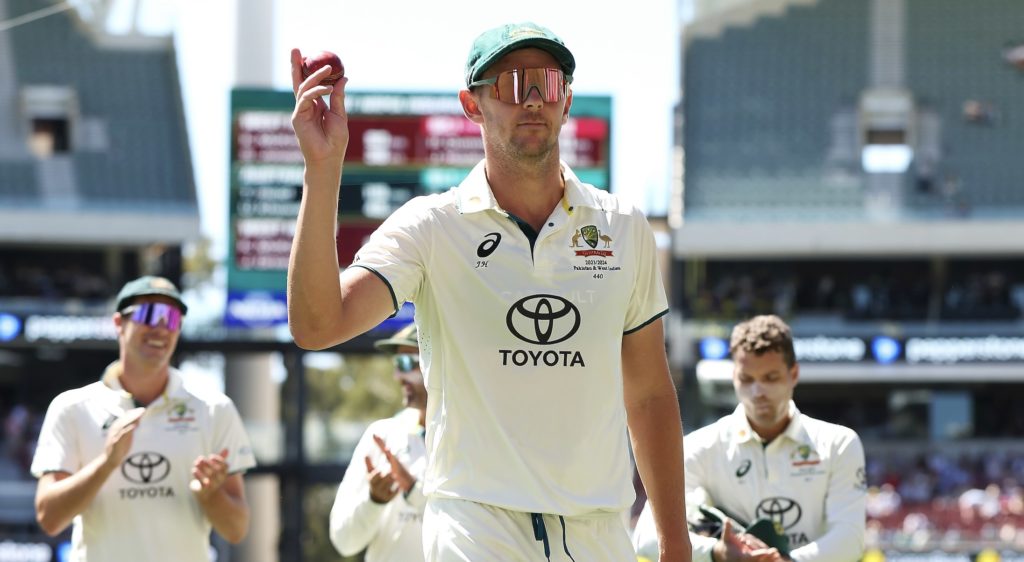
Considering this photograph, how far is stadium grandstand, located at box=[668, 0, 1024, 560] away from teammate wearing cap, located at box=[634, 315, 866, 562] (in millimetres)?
18266

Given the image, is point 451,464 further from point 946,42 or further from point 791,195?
point 946,42

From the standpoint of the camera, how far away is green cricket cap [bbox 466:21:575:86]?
9.66 feet

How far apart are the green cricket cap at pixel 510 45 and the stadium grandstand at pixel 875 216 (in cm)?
2015

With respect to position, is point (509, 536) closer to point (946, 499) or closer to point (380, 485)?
point (380, 485)

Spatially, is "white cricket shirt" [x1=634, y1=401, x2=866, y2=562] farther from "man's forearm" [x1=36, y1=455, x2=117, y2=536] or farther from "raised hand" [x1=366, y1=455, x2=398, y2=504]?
"man's forearm" [x1=36, y1=455, x2=117, y2=536]

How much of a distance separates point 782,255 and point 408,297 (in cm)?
2574

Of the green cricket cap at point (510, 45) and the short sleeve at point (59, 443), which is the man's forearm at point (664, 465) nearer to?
the green cricket cap at point (510, 45)

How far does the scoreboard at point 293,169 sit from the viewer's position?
1617 cm

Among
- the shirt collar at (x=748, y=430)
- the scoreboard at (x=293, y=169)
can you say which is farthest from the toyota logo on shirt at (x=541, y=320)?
the scoreboard at (x=293, y=169)

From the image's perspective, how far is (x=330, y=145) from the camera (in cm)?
272

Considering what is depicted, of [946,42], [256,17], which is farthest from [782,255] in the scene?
[256,17]

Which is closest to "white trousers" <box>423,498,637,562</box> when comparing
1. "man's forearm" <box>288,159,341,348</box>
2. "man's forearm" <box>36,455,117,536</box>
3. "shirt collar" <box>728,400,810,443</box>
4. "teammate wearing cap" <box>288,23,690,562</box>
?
"teammate wearing cap" <box>288,23,690,562</box>

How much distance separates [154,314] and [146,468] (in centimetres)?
56

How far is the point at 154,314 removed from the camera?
518 cm
